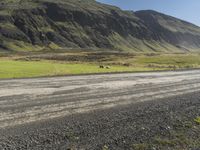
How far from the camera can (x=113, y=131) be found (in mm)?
11656

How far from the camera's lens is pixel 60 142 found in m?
10.2

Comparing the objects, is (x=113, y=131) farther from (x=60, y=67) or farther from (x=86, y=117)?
(x=60, y=67)

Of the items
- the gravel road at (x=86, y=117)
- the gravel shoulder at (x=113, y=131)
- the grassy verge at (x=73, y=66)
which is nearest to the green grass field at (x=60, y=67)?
the grassy verge at (x=73, y=66)

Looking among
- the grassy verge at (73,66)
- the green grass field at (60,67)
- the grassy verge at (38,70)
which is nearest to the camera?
the grassy verge at (38,70)

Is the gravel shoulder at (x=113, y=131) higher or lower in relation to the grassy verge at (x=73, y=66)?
higher

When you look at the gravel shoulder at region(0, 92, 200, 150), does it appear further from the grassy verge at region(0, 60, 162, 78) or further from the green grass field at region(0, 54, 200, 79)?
the grassy verge at region(0, 60, 162, 78)

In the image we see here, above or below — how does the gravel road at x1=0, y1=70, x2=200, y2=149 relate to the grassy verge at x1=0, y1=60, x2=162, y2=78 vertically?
above

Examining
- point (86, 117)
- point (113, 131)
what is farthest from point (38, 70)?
point (113, 131)

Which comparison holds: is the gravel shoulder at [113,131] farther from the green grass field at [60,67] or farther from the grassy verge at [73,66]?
the grassy verge at [73,66]

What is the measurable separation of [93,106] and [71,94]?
420 cm

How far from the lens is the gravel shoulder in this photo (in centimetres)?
1009

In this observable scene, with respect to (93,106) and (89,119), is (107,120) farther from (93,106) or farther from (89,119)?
(93,106)

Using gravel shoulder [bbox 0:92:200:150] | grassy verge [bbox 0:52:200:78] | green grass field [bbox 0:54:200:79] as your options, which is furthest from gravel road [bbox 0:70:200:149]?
grassy verge [bbox 0:52:200:78]

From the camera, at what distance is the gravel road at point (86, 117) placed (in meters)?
10.4
